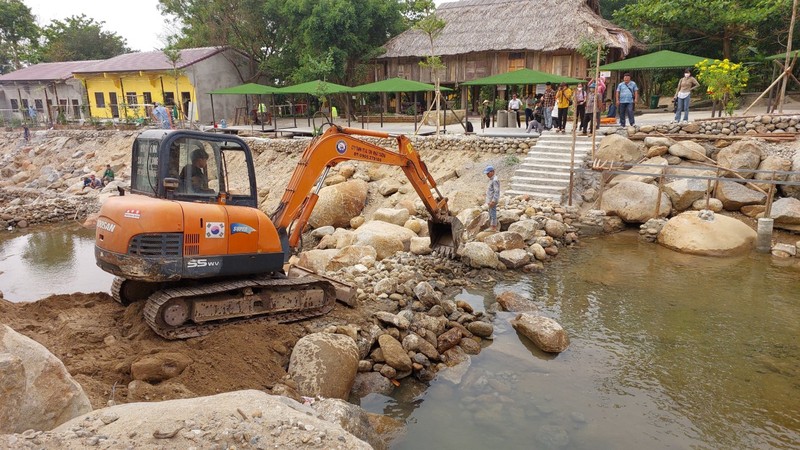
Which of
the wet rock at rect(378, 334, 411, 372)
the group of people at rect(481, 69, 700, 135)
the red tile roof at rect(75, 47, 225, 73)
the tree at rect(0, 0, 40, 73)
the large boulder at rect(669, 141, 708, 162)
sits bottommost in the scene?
the wet rock at rect(378, 334, 411, 372)

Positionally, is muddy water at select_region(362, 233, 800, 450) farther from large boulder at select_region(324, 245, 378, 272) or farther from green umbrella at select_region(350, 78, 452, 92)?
green umbrella at select_region(350, 78, 452, 92)

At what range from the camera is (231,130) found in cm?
2623

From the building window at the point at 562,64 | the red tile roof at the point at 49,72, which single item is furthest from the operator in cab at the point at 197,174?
the red tile roof at the point at 49,72

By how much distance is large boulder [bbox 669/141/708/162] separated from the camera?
52.2 ft

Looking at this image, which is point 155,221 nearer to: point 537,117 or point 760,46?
point 537,117

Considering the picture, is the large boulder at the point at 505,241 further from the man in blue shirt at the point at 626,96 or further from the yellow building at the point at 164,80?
the yellow building at the point at 164,80

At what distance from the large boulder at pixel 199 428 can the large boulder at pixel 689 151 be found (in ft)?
49.9

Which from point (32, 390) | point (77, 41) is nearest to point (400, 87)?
point (32, 390)

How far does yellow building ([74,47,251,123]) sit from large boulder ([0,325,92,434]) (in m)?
26.4

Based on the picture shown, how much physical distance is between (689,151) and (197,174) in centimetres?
1444

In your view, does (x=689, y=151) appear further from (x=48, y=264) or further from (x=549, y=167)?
(x=48, y=264)

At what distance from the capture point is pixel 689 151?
16.0 meters

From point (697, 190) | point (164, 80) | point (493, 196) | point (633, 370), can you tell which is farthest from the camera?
point (164, 80)

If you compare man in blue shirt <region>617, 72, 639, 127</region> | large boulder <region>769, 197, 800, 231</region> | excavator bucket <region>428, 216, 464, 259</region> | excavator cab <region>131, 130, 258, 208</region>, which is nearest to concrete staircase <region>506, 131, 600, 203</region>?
man in blue shirt <region>617, 72, 639, 127</region>
